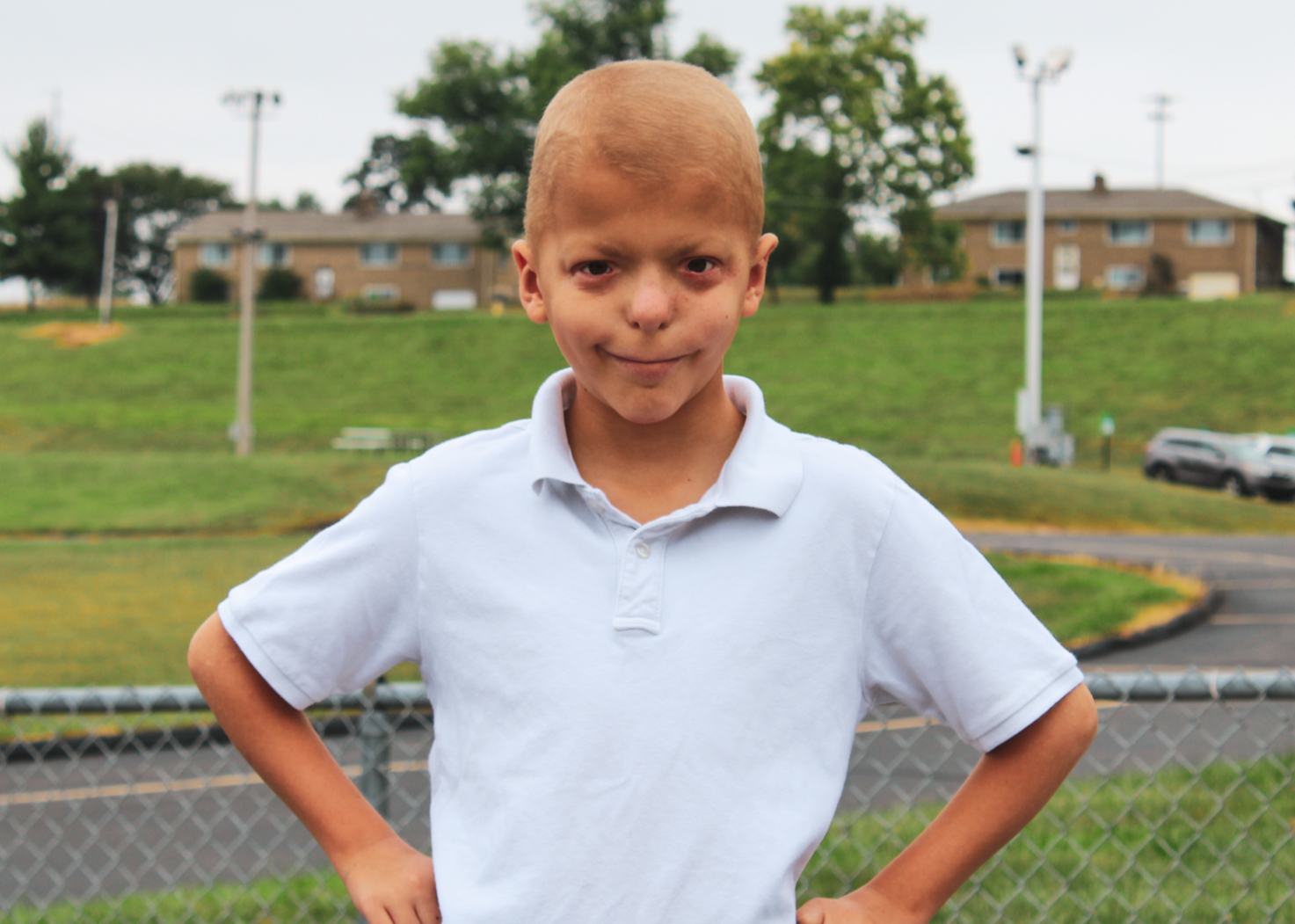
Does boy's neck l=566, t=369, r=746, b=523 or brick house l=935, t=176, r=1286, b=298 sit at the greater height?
brick house l=935, t=176, r=1286, b=298

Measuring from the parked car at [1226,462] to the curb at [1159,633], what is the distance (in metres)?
13.8

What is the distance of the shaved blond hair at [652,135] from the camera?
1.28 metres

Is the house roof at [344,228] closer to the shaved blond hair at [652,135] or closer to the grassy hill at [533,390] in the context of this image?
the grassy hill at [533,390]

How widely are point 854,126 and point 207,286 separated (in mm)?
32819

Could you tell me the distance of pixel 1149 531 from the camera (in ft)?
59.0

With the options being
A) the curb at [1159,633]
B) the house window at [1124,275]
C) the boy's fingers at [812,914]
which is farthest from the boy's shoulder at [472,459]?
the house window at [1124,275]

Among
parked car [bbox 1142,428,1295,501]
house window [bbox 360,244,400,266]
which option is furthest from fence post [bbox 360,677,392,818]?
house window [bbox 360,244,400,266]

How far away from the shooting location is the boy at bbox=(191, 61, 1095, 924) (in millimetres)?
1299

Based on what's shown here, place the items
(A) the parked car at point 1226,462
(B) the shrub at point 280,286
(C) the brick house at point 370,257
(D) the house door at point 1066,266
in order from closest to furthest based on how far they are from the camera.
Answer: (A) the parked car at point 1226,462, (D) the house door at point 1066,266, (B) the shrub at point 280,286, (C) the brick house at point 370,257

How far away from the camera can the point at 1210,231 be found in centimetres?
5656

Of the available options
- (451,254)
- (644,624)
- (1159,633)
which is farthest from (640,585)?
(451,254)

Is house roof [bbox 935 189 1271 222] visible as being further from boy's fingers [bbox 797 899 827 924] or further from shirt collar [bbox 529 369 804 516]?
boy's fingers [bbox 797 899 827 924]

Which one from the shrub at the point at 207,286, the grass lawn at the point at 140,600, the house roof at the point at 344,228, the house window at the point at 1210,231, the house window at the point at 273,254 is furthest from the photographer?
the house window at the point at 273,254

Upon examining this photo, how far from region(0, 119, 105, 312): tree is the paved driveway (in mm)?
59864
